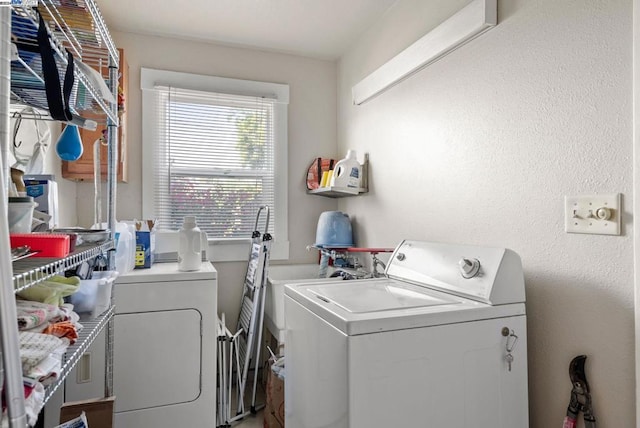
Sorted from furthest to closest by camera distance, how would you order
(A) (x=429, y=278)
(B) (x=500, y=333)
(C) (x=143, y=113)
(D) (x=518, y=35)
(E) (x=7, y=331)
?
(C) (x=143, y=113) → (A) (x=429, y=278) → (D) (x=518, y=35) → (B) (x=500, y=333) → (E) (x=7, y=331)

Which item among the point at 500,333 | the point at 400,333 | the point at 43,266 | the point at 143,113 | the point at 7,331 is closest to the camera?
the point at 7,331

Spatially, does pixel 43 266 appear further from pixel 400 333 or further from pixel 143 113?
pixel 143 113

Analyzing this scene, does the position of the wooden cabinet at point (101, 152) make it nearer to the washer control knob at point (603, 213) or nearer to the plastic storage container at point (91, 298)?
the plastic storage container at point (91, 298)

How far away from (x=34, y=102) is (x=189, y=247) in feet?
3.45

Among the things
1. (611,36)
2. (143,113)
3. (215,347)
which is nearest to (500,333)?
(611,36)

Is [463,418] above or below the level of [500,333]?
below

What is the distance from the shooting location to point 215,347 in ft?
6.96

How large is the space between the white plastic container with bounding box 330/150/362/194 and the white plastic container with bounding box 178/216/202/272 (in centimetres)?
95

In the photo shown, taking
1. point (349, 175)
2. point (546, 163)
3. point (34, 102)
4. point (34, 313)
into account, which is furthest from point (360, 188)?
point (34, 313)

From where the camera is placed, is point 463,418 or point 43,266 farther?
point 463,418

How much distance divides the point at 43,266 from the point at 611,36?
5.32 feet

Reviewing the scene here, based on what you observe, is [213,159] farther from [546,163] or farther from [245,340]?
[546,163]

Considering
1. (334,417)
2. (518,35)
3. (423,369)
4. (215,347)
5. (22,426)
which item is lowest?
(215,347)

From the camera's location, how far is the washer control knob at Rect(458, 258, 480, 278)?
1349 millimetres
